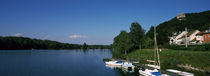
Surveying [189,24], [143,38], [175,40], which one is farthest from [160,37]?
[189,24]

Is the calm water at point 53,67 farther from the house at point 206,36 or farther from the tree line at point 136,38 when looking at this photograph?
the house at point 206,36

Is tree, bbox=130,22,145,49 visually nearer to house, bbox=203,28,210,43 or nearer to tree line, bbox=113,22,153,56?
tree line, bbox=113,22,153,56

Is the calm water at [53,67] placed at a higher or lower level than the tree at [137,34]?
lower

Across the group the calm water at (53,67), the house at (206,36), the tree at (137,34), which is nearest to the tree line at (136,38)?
the tree at (137,34)

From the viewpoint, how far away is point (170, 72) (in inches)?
1284

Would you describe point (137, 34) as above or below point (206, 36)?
above

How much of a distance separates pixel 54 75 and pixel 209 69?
30934 millimetres

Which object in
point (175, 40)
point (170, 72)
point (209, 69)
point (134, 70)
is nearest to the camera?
point (209, 69)

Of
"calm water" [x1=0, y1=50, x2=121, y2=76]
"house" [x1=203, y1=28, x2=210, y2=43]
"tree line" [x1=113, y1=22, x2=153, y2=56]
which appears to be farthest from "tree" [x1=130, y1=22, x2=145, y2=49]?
"house" [x1=203, y1=28, x2=210, y2=43]

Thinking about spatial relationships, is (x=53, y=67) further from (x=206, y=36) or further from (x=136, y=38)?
(x=206, y=36)

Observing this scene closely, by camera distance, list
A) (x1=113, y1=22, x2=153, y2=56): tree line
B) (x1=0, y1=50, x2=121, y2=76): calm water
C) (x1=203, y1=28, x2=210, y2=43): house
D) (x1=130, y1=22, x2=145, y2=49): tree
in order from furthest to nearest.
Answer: (x1=130, y1=22, x2=145, y2=49): tree < (x1=113, y1=22, x2=153, y2=56): tree line < (x1=203, y1=28, x2=210, y2=43): house < (x1=0, y1=50, x2=121, y2=76): calm water

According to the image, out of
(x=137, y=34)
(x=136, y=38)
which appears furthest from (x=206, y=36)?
(x=136, y=38)

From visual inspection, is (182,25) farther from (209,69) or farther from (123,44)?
(209,69)

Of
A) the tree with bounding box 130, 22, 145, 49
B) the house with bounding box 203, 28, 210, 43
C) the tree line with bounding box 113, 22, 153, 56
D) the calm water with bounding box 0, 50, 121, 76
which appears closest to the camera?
the calm water with bounding box 0, 50, 121, 76
